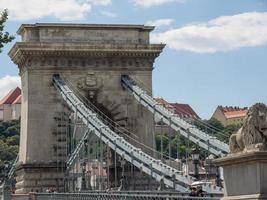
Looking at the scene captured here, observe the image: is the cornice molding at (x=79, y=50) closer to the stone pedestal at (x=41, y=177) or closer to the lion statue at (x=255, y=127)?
the stone pedestal at (x=41, y=177)

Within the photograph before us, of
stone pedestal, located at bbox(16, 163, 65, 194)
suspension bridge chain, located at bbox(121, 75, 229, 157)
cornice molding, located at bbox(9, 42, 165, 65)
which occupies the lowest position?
stone pedestal, located at bbox(16, 163, 65, 194)

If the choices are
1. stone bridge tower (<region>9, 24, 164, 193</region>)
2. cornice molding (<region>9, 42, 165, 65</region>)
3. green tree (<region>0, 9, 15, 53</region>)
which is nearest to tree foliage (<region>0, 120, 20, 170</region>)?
stone bridge tower (<region>9, 24, 164, 193</region>)

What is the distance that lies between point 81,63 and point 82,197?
20592mm

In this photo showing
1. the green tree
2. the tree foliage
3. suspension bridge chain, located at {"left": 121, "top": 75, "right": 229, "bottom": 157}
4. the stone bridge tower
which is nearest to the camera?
the green tree

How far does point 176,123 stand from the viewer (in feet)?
136

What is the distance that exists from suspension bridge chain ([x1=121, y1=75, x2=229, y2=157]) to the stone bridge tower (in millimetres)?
987

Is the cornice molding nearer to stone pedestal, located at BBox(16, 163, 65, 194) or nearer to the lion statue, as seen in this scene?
stone pedestal, located at BBox(16, 163, 65, 194)

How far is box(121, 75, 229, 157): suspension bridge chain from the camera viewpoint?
121 feet

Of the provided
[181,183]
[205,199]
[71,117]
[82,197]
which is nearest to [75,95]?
[71,117]

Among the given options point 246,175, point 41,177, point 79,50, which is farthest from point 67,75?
point 246,175

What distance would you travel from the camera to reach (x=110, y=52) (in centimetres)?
4591

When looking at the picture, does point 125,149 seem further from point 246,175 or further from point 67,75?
point 246,175

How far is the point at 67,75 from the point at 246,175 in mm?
36135

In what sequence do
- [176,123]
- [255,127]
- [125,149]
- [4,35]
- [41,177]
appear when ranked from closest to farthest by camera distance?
[255,127], [4,35], [125,149], [176,123], [41,177]
